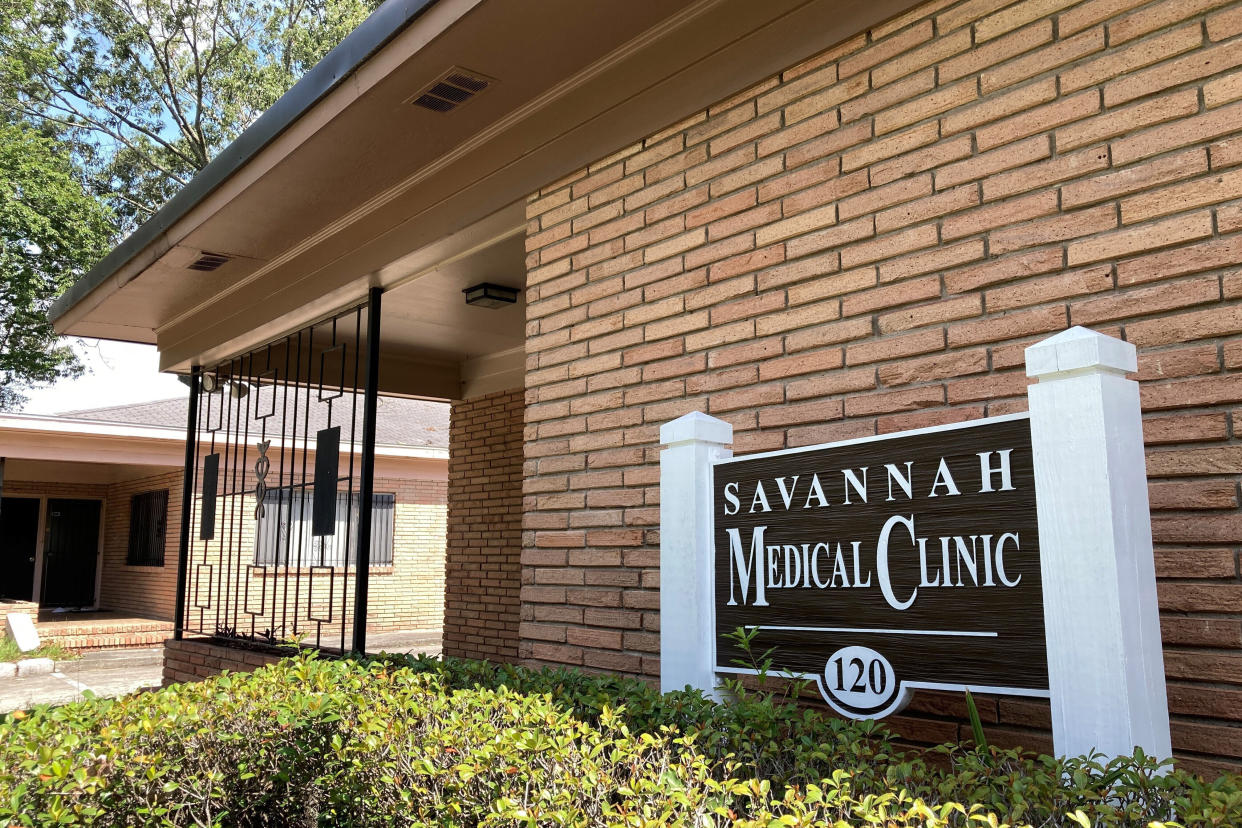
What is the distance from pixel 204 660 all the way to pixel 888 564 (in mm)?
6544

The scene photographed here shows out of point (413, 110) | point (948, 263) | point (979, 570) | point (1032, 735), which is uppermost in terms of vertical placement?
point (413, 110)

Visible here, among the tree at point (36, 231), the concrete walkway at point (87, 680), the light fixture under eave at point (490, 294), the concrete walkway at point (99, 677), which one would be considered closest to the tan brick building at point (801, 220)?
the light fixture under eave at point (490, 294)

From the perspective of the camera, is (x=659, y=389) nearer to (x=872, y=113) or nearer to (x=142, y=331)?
(x=872, y=113)

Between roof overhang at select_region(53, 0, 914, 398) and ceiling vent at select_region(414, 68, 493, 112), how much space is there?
46 mm

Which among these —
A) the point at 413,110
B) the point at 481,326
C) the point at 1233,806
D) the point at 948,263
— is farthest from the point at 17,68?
the point at 1233,806

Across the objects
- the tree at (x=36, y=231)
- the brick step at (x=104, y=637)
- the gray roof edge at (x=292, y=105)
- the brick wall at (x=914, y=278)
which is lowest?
the brick step at (x=104, y=637)

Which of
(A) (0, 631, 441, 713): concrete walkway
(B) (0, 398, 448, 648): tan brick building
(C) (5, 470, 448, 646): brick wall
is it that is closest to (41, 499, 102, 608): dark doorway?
(B) (0, 398, 448, 648): tan brick building

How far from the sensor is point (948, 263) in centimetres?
289

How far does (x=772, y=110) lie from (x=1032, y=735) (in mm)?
2244

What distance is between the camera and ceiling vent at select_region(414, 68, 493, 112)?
4.21 m

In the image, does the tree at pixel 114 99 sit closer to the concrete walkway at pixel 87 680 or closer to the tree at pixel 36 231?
the tree at pixel 36 231

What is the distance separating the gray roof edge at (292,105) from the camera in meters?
4.02

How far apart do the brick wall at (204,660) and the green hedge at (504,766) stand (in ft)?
12.5

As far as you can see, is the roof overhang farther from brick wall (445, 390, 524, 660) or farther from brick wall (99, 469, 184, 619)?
brick wall (99, 469, 184, 619)
